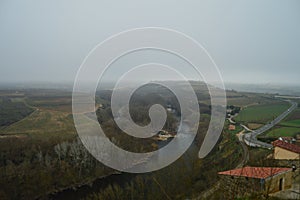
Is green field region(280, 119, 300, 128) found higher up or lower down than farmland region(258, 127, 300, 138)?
higher up

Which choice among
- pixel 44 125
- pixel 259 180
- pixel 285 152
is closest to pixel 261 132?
pixel 285 152

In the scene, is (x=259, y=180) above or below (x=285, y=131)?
above

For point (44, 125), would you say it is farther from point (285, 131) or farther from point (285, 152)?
point (285, 152)

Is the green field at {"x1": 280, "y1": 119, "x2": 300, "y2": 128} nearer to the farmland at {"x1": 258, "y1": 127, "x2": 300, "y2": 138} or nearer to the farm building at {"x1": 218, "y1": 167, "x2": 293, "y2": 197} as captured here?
the farmland at {"x1": 258, "y1": 127, "x2": 300, "y2": 138}

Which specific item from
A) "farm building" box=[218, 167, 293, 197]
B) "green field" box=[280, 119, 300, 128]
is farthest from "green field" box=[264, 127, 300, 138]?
"farm building" box=[218, 167, 293, 197]

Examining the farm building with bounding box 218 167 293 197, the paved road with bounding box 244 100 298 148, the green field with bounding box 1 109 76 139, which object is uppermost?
the farm building with bounding box 218 167 293 197

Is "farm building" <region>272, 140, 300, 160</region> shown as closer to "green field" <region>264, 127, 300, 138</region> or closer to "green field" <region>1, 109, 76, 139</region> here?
"green field" <region>264, 127, 300, 138</region>

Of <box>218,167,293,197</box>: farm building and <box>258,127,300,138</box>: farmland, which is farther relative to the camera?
<box>258,127,300,138</box>: farmland

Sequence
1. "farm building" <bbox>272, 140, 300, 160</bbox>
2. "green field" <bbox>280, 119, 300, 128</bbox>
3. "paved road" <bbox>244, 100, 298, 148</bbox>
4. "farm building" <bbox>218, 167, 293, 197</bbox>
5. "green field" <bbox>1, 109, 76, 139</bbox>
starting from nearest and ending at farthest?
"farm building" <bbox>218, 167, 293, 197</bbox> → "farm building" <bbox>272, 140, 300, 160</bbox> → "paved road" <bbox>244, 100, 298, 148</bbox> → "green field" <bbox>280, 119, 300, 128</bbox> → "green field" <bbox>1, 109, 76, 139</bbox>

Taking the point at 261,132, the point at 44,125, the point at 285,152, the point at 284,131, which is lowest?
the point at 44,125

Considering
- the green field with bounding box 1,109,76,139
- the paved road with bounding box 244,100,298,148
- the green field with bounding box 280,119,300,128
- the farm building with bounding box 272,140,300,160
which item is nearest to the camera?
the farm building with bounding box 272,140,300,160

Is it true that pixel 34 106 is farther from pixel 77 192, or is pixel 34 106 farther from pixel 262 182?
pixel 262 182
